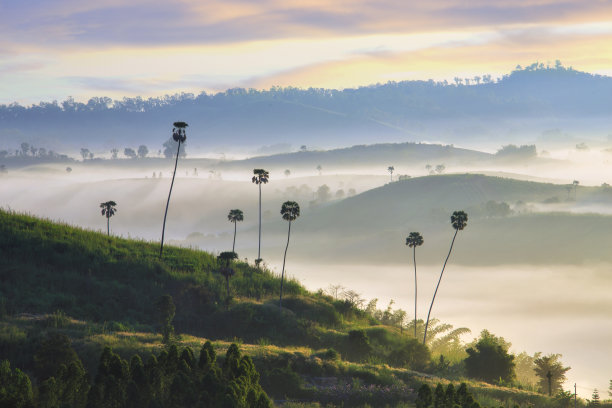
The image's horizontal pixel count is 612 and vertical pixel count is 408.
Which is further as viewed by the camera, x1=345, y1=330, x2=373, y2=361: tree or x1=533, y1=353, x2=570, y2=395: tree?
x1=533, y1=353, x2=570, y2=395: tree

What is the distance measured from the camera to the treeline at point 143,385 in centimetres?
3516

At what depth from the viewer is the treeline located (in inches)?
1384

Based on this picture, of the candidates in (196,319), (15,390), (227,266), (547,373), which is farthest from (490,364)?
(15,390)

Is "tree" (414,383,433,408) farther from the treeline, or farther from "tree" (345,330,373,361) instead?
"tree" (345,330,373,361)

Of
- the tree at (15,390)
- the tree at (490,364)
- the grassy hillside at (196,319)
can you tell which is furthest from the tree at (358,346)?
the tree at (15,390)

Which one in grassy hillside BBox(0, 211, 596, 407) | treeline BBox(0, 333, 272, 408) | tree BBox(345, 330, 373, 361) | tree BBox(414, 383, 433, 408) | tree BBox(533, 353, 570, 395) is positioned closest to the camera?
treeline BBox(0, 333, 272, 408)

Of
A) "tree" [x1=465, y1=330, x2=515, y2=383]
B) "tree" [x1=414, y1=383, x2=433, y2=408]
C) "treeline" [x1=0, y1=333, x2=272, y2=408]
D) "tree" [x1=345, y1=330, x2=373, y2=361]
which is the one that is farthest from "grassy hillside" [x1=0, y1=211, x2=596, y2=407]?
"tree" [x1=414, y1=383, x2=433, y2=408]

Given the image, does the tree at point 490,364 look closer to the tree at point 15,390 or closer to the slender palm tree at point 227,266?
the slender palm tree at point 227,266

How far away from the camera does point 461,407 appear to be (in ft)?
123

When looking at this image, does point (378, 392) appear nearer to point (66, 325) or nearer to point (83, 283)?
point (66, 325)

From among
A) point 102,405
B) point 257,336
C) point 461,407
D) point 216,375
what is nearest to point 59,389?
point 102,405

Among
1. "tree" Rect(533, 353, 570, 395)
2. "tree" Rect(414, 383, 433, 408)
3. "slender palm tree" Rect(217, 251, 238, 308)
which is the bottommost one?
"tree" Rect(533, 353, 570, 395)

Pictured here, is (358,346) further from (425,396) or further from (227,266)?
(425,396)

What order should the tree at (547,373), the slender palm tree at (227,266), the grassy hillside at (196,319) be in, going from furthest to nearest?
the slender palm tree at (227,266) < the tree at (547,373) < the grassy hillside at (196,319)
